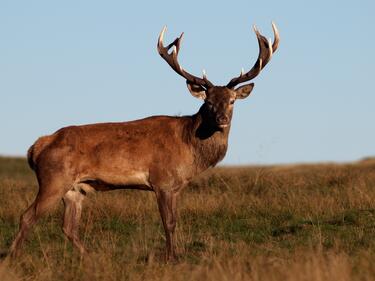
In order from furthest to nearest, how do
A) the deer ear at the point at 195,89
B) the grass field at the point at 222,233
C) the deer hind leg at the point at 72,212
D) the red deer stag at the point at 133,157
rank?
the deer ear at the point at 195,89 < the deer hind leg at the point at 72,212 < the red deer stag at the point at 133,157 < the grass field at the point at 222,233

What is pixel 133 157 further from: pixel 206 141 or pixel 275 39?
pixel 275 39

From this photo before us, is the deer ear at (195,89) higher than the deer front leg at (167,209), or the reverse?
the deer ear at (195,89)

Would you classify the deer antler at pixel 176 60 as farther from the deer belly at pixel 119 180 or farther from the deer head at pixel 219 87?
the deer belly at pixel 119 180

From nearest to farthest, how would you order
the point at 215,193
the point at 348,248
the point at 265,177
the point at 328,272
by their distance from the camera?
the point at 328,272
the point at 348,248
the point at 215,193
the point at 265,177

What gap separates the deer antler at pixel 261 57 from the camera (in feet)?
38.4

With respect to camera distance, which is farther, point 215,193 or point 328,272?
point 215,193

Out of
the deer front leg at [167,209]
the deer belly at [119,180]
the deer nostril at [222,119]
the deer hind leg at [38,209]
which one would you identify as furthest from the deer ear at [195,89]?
→ the deer hind leg at [38,209]

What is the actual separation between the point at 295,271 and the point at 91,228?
6131mm

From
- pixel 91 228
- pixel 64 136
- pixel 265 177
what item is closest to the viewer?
pixel 64 136

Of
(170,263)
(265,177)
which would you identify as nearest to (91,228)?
(170,263)

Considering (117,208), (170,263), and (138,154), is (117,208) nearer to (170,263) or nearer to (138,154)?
(138,154)

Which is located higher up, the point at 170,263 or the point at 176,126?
the point at 176,126

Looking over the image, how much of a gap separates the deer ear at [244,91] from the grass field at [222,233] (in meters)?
1.96

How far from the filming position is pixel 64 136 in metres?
10.8
